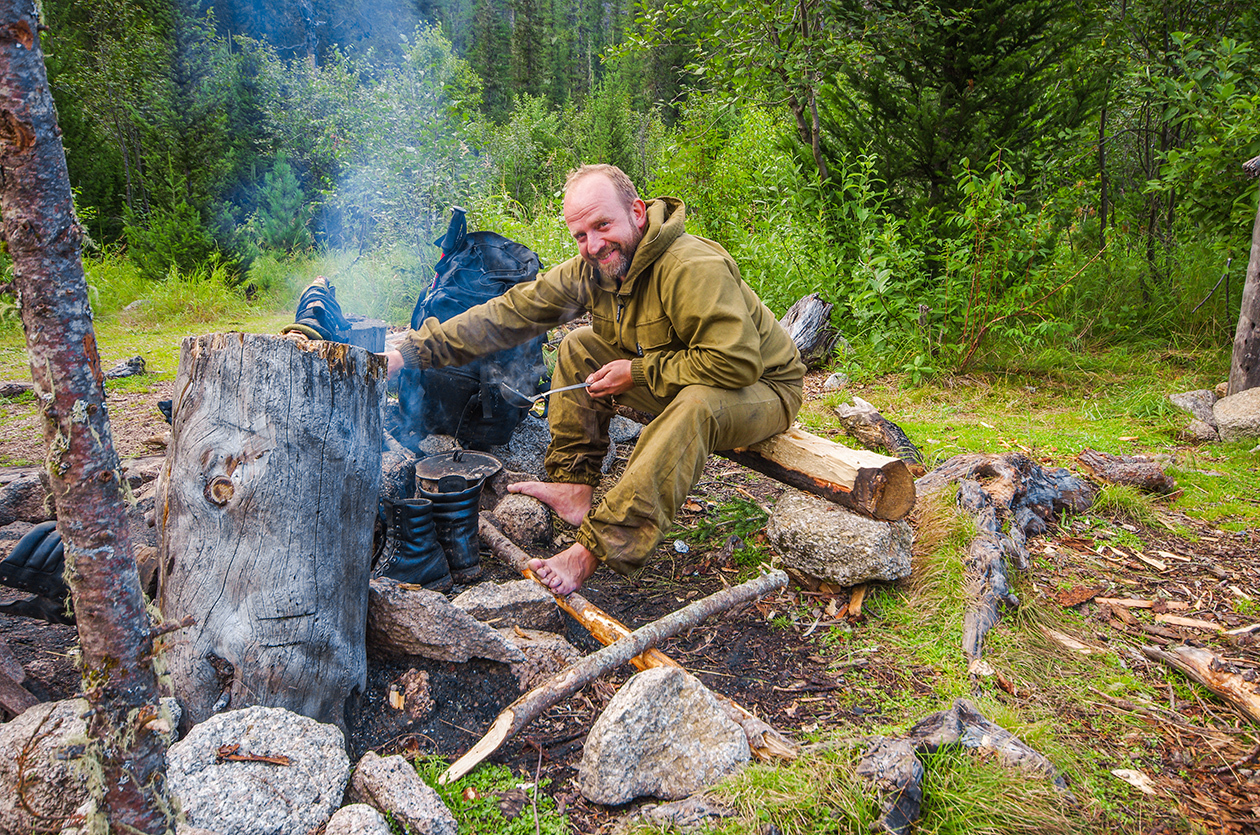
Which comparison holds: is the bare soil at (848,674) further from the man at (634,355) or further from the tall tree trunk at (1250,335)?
the tall tree trunk at (1250,335)

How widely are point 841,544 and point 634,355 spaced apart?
50.4 inches

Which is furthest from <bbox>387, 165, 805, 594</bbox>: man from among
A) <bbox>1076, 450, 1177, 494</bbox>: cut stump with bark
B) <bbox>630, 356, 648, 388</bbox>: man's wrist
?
<bbox>1076, 450, 1177, 494</bbox>: cut stump with bark

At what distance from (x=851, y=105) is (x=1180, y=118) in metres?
2.81

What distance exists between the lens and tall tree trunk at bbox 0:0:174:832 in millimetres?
1041

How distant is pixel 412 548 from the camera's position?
2768mm

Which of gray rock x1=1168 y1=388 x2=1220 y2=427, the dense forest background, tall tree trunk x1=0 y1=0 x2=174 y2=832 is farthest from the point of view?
the dense forest background

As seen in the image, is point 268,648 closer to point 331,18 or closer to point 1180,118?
point 1180,118

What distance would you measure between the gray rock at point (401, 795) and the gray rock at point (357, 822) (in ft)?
0.16

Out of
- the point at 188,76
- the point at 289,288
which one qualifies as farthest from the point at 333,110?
the point at 289,288

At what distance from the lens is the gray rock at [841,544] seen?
279cm

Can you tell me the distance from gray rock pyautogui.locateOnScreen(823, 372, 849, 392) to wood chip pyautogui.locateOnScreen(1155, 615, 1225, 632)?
3.42m

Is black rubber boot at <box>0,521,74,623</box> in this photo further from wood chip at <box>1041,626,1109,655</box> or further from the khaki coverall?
wood chip at <box>1041,626,1109,655</box>

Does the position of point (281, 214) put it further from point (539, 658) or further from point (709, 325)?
point (539, 658)

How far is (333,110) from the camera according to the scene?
13.2 m
